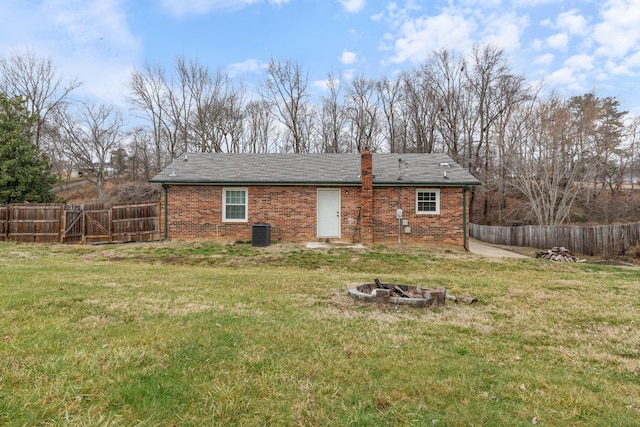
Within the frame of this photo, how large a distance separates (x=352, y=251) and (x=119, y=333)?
842 cm

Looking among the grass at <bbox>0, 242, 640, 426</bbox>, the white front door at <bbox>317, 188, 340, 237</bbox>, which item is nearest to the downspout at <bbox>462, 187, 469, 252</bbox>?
the white front door at <bbox>317, 188, 340, 237</bbox>

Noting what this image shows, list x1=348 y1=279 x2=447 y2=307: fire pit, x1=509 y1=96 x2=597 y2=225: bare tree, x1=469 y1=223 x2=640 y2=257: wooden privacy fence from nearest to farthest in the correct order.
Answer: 1. x1=348 y1=279 x2=447 y2=307: fire pit
2. x1=469 y1=223 x2=640 y2=257: wooden privacy fence
3. x1=509 y1=96 x2=597 y2=225: bare tree

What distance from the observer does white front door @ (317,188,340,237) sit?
523 inches

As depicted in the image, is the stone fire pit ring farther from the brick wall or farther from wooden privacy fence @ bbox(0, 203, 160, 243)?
wooden privacy fence @ bbox(0, 203, 160, 243)

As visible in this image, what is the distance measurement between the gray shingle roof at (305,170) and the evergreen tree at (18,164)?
27.5 feet

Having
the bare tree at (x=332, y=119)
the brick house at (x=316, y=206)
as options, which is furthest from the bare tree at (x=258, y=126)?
the brick house at (x=316, y=206)

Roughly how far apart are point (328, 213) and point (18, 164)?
1555 centimetres

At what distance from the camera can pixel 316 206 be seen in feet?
43.4

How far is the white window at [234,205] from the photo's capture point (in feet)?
43.4

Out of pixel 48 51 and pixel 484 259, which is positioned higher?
pixel 48 51

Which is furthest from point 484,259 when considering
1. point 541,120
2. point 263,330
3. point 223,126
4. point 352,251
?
point 223,126

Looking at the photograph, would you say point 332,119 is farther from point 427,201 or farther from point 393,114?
point 427,201

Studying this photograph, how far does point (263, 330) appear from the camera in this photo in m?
3.58

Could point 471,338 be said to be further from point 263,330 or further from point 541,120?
point 541,120
